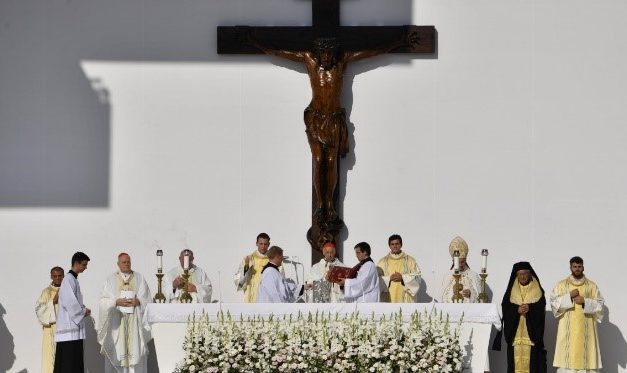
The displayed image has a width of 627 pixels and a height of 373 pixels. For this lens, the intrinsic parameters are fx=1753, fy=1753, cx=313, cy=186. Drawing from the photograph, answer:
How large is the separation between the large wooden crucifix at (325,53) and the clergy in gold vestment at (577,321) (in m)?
2.21

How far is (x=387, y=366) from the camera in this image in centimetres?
1395

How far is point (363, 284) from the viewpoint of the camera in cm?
1508

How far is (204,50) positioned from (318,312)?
3.42m

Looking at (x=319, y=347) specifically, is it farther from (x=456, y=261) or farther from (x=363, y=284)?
(x=456, y=261)

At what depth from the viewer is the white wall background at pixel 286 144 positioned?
1659 centimetres

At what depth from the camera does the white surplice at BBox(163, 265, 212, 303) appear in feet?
52.8

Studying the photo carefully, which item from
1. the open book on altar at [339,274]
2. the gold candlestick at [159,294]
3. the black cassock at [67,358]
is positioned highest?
the open book on altar at [339,274]

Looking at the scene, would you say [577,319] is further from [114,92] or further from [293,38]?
[114,92]

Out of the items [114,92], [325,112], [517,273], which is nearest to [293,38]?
[325,112]

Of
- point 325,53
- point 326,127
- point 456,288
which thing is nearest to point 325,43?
point 325,53

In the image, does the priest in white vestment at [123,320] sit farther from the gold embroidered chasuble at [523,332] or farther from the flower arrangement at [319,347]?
the gold embroidered chasuble at [523,332]

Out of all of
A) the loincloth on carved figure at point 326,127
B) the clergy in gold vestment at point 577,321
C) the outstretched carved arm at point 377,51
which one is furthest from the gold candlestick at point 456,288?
the outstretched carved arm at point 377,51

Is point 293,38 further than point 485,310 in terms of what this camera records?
Yes

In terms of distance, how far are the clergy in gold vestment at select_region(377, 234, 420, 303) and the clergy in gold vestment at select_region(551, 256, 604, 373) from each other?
1.29 m
